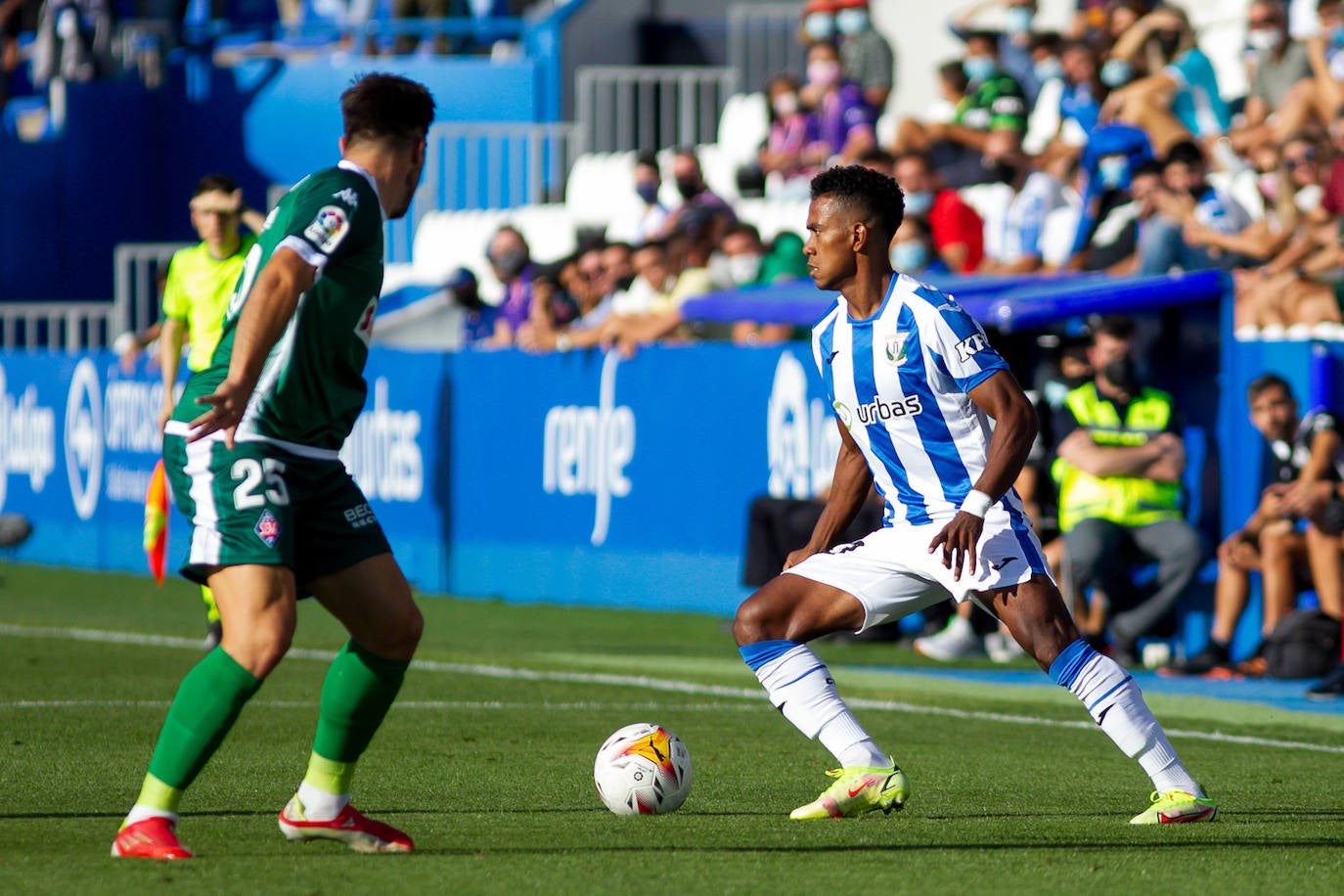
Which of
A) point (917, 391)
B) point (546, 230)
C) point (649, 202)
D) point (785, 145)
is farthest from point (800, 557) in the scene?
point (546, 230)

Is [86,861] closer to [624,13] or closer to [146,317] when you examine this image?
[146,317]

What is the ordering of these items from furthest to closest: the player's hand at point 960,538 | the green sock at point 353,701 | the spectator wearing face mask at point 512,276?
1. the spectator wearing face mask at point 512,276
2. the player's hand at point 960,538
3. the green sock at point 353,701

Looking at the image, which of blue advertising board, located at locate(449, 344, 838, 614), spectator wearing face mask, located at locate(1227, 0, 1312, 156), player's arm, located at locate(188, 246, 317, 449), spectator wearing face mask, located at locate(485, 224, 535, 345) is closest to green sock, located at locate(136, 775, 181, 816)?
player's arm, located at locate(188, 246, 317, 449)

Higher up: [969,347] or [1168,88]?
[1168,88]

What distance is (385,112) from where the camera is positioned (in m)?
6.06

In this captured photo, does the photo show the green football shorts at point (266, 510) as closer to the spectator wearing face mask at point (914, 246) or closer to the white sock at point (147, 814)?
the white sock at point (147, 814)

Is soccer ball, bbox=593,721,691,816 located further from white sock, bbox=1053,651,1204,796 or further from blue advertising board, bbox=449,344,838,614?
blue advertising board, bbox=449,344,838,614

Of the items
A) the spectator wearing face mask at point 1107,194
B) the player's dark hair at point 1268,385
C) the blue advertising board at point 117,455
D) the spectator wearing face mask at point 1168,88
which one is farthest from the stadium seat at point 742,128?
the player's dark hair at point 1268,385

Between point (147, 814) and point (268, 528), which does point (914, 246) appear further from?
point (147, 814)

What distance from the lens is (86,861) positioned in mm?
5969

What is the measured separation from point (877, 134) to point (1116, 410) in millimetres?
8732

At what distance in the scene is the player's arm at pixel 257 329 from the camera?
5.68 metres

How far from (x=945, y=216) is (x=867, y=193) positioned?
9803mm

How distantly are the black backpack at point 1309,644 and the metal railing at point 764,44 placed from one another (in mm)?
14742
